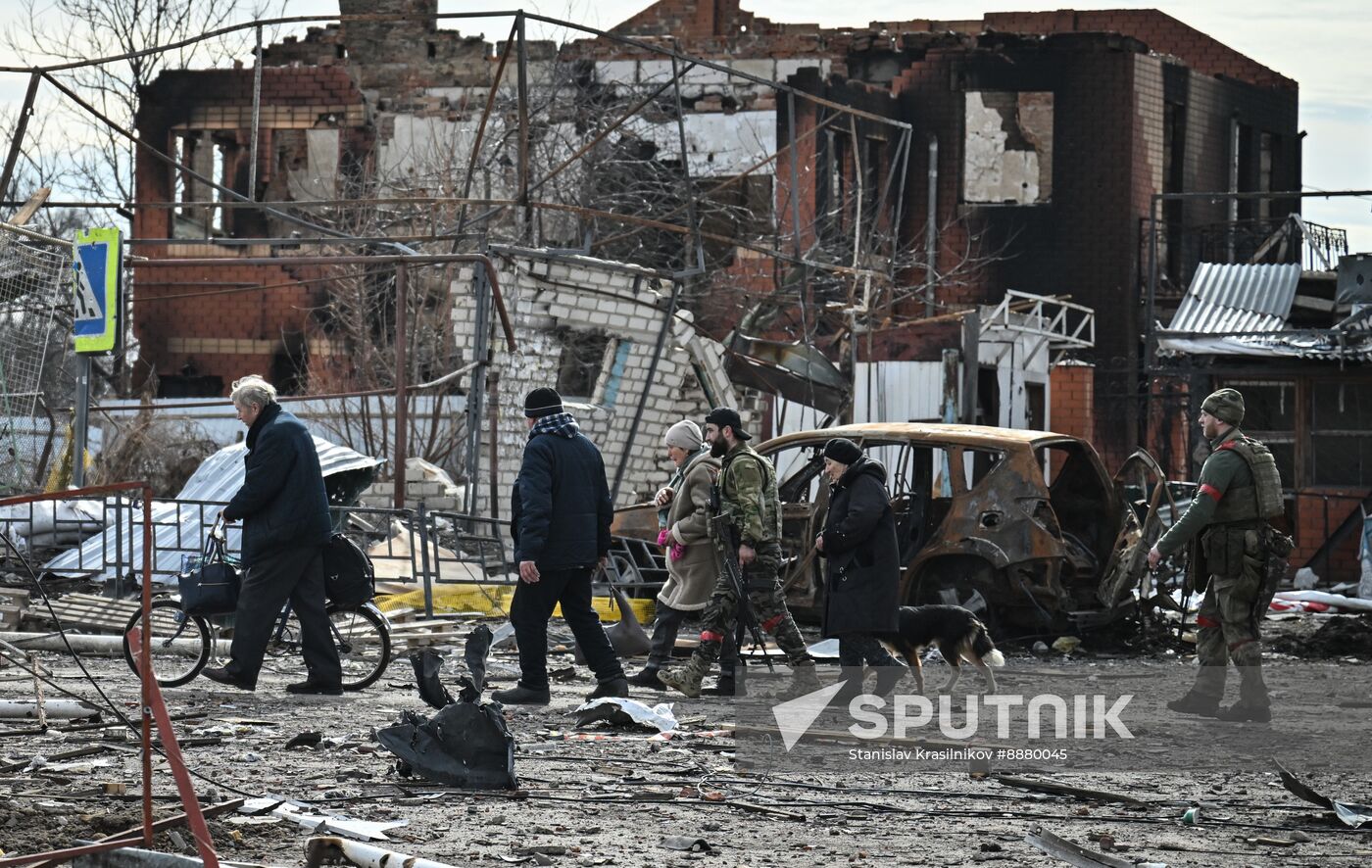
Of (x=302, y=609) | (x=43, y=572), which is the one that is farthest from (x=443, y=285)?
(x=302, y=609)

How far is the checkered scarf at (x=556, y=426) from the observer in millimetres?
9727

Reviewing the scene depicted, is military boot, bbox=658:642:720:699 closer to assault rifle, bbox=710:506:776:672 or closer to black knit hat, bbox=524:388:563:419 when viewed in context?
assault rifle, bbox=710:506:776:672

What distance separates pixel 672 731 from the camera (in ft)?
28.4

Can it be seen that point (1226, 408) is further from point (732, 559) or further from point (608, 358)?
point (608, 358)

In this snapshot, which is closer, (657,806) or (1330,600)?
(657,806)

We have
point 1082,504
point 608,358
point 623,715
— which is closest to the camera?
point 623,715

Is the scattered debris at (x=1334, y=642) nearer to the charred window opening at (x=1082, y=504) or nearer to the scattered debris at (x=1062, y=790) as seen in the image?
the charred window opening at (x=1082, y=504)

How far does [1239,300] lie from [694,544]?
1366 centimetres

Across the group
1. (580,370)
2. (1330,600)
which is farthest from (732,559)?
(580,370)

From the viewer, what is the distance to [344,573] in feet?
33.2

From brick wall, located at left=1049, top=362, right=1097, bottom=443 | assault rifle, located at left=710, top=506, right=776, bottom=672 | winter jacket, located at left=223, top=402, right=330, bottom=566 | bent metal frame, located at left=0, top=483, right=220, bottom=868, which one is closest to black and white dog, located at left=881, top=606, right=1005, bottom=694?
assault rifle, located at left=710, top=506, right=776, bottom=672

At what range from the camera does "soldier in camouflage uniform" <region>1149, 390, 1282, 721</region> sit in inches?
379

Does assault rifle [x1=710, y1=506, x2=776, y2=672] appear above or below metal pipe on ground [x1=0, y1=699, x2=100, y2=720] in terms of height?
above

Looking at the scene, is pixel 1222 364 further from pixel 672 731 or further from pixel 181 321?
pixel 181 321
